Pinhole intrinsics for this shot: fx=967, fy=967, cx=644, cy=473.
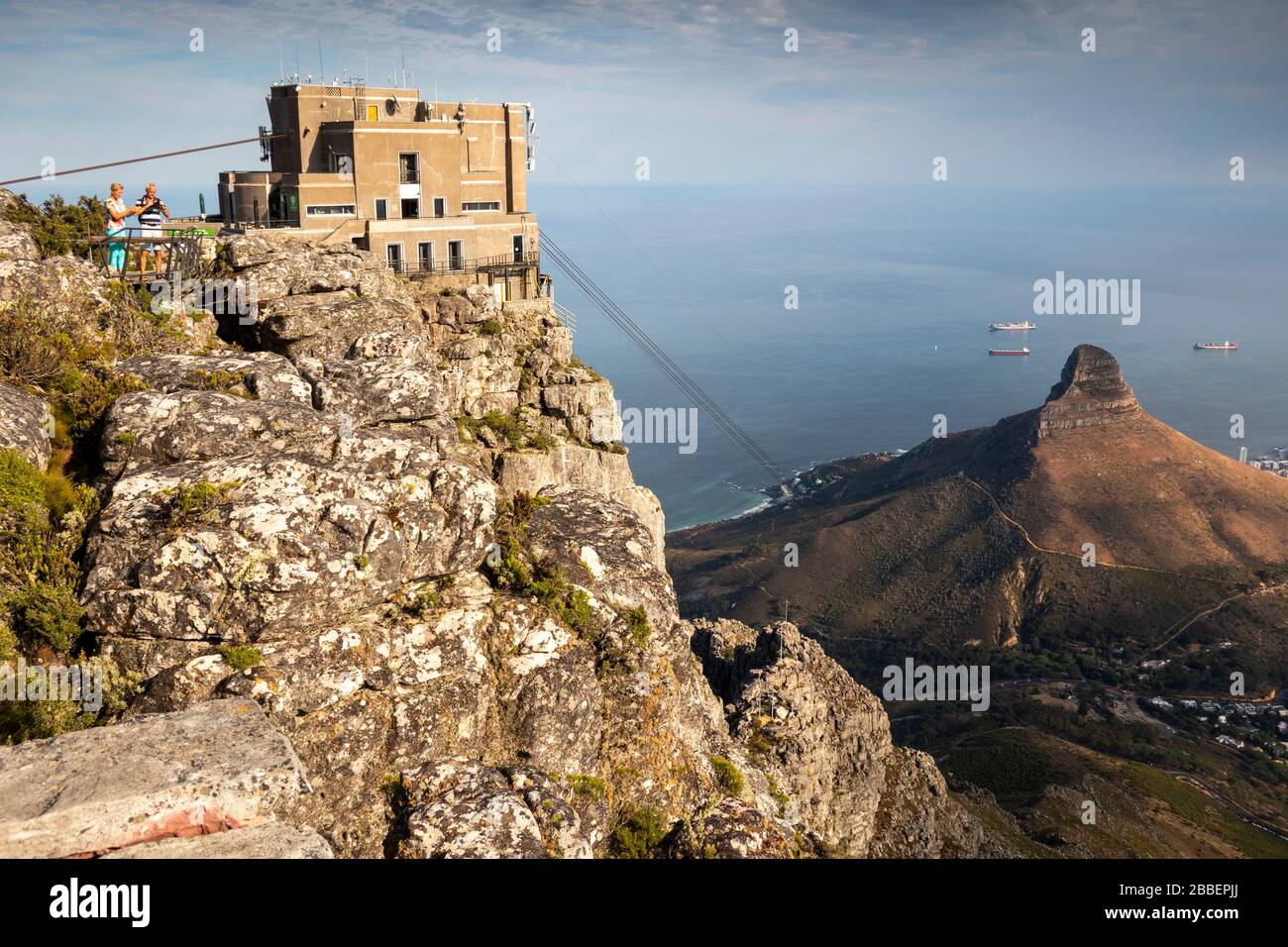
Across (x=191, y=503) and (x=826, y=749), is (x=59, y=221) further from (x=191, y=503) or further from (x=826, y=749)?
(x=826, y=749)

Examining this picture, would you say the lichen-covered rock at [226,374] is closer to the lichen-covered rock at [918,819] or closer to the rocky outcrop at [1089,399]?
the lichen-covered rock at [918,819]

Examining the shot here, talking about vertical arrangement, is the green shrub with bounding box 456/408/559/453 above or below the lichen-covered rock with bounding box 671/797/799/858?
above

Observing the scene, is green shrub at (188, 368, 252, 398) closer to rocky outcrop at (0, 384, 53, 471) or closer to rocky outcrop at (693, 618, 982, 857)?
rocky outcrop at (0, 384, 53, 471)

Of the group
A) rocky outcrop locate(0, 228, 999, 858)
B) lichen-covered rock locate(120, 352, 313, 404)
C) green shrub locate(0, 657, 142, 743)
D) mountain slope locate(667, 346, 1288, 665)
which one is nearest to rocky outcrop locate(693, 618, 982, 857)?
rocky outcrop locate(0, 228, 999, 858)

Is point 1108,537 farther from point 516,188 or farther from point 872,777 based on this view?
point 516,188

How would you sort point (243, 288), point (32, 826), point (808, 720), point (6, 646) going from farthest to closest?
point (808, 720) < point (243, 288) < point (6, 646) < point (32, 826)

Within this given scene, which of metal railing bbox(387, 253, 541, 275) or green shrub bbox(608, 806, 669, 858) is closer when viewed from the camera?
green shrub bbox(608, 806, 669, 858)

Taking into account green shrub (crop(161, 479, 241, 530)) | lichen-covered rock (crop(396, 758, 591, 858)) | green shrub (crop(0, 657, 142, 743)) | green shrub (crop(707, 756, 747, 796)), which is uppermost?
green shrub (crop(161, 479, 241, 530))

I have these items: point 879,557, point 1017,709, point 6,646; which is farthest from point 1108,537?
point 6,646
